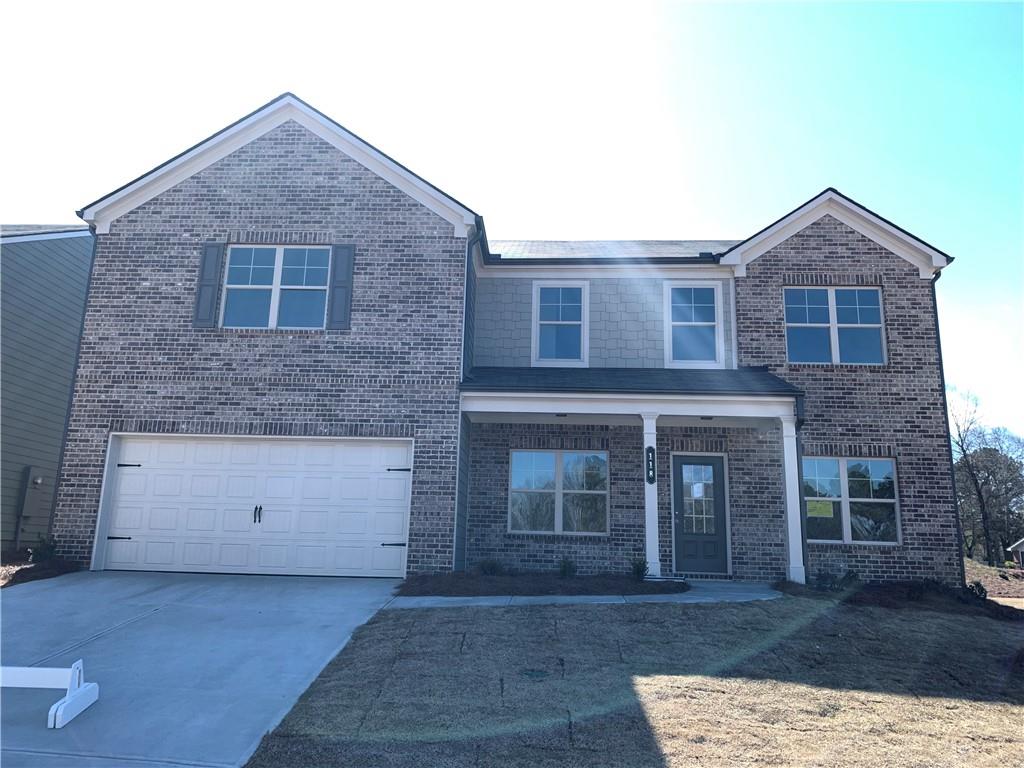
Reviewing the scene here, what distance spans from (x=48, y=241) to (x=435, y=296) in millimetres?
A: 9390

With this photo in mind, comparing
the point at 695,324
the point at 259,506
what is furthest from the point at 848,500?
the point at 259,506

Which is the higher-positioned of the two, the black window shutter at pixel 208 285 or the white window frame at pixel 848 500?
the black window shutter at pixel 208 285

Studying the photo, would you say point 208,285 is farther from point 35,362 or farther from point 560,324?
point 560,324

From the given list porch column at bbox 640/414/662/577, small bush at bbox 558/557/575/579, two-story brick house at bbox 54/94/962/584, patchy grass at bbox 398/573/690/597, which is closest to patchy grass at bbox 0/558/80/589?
two-story brick house at bbox 54/94/962/584

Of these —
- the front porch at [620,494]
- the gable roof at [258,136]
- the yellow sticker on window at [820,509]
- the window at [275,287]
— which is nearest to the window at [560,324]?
the front porch at [620,494]

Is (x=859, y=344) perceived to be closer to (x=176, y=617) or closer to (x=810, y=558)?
(x=810, y=558)

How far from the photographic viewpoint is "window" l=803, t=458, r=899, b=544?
12523 mm

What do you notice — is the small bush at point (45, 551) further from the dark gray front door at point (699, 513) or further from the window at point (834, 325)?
the window at point (834, 325)

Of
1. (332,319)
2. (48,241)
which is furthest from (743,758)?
(48,241)

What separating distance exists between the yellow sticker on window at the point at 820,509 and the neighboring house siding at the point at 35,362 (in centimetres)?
1393

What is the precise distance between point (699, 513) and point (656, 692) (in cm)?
699

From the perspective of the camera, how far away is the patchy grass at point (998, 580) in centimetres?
1348

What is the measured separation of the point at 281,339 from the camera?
1209cm

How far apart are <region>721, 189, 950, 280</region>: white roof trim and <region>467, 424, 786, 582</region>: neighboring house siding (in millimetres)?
3369
